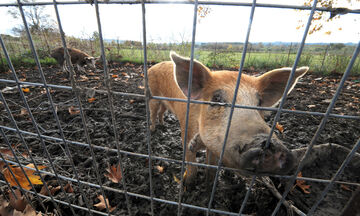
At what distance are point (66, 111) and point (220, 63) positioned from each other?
956 centimetres

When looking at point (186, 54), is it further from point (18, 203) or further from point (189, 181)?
point (18, 203)

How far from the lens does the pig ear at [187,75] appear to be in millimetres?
1313

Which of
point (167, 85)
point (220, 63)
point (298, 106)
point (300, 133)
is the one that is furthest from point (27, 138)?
point (220, 63)

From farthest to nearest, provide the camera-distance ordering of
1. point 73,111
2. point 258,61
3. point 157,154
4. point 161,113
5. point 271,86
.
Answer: point 258,61
point 161,113
point 73,111
point 157,154
point 271,86

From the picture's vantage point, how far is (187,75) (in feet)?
5.13

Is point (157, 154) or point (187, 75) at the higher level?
point (187, 75)

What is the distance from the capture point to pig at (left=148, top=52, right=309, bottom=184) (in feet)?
2.93

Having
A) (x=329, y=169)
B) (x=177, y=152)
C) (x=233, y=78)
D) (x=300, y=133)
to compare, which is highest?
(x=233, y=78)

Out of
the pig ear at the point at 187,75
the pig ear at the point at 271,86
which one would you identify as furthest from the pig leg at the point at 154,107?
the pig ear at the point at 271,86

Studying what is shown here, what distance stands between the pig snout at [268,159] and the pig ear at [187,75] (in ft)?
2.47

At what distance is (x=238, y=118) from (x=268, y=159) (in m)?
0.41

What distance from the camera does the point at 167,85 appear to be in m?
2.90

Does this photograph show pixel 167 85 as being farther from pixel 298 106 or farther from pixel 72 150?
pixel 298 106

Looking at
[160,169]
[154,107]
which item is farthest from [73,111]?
[160,169]
